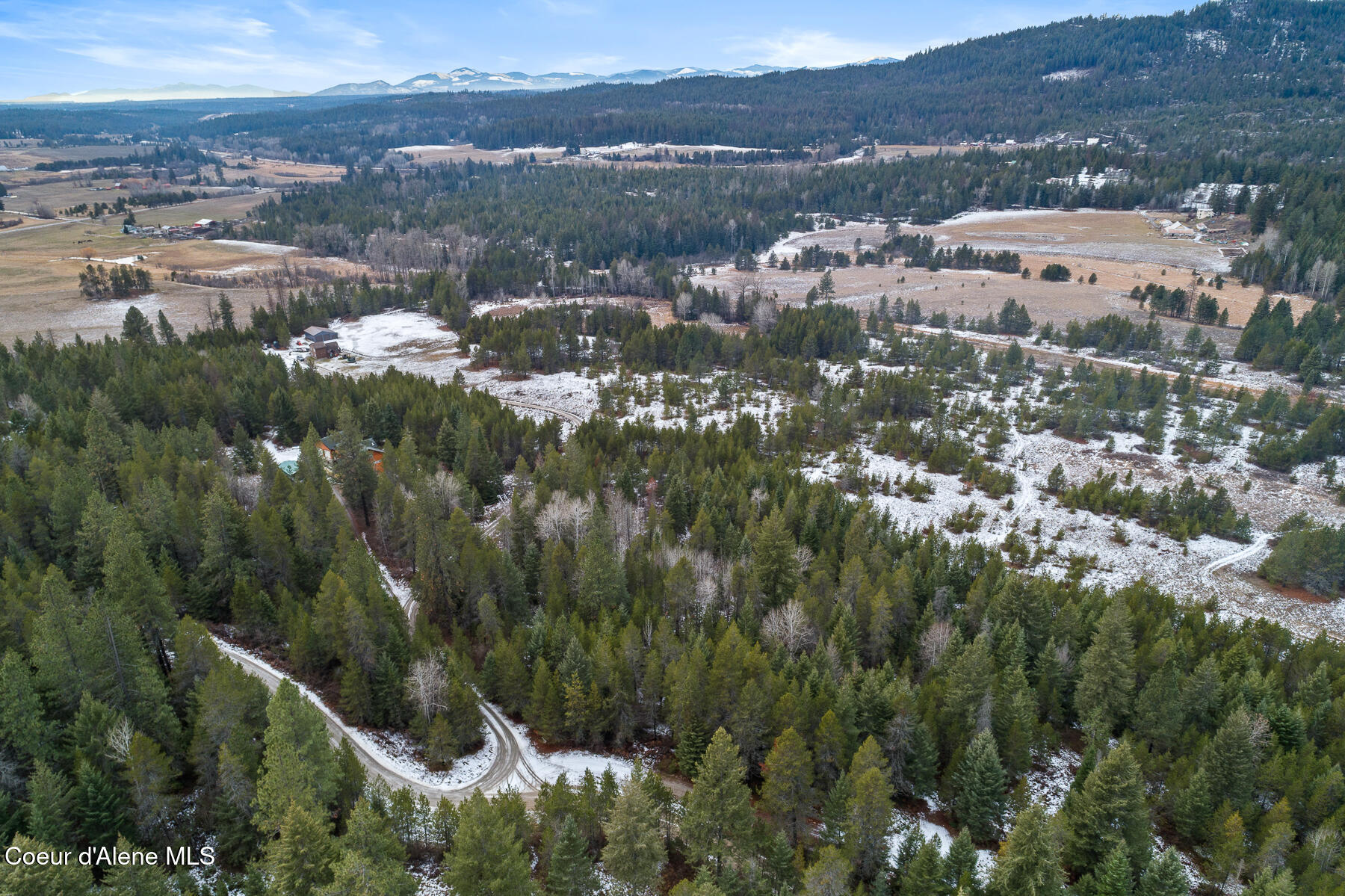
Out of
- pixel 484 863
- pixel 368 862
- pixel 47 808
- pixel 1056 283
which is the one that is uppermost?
pixel 1056 283

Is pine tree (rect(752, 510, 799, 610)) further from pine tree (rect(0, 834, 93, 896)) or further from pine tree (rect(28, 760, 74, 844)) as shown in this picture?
pine tree (rect(28, 760, 74, 844))

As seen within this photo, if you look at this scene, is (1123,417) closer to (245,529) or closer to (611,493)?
(611,493)

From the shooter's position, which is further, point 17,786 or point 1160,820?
point 1160,820

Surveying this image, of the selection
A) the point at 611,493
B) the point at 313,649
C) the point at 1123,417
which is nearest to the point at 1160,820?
the point at 611,493

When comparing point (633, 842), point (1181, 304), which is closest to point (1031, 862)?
point (633, 842)

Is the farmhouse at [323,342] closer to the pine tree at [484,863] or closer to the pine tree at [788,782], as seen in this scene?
the pine tree at [484,863]

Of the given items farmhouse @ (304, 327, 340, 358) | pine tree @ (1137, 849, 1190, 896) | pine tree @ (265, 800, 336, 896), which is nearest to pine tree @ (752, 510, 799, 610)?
pine tree @ (1137, 849, 1190, 896)

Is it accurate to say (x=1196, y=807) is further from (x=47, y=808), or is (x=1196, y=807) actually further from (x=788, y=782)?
(x=47, y=808)
